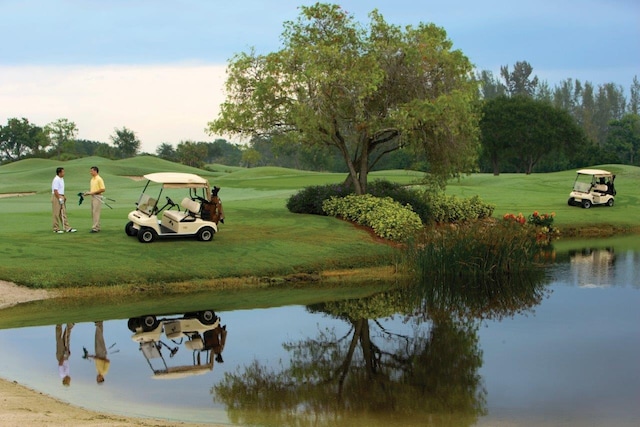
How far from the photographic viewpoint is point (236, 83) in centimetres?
3291

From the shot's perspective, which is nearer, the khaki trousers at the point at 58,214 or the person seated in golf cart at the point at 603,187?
the khaki trousers at the point at 58,214

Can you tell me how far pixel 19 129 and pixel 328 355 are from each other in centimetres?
10092

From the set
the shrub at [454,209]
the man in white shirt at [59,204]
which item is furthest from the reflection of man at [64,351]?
the shrub at [454,209]

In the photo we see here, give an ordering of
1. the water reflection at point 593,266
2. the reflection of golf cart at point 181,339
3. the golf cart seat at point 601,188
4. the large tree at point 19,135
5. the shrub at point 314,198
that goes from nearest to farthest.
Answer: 1. the reflection of golf cart at point 181,339
2. the water reflection at point 593,266
3. the shrub at point 314,198
4. the golf cart seat at point 601,188
5. the large tree at point 19,135

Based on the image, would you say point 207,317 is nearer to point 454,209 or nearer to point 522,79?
point 454,209

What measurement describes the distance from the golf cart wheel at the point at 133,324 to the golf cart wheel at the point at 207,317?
1.39 m

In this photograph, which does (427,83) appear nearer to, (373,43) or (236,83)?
(373,43)

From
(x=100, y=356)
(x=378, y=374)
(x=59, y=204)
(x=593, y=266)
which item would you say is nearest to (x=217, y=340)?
(x=100, y=356)

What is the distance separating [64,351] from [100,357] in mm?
902

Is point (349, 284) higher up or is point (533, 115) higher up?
point (533, 115)

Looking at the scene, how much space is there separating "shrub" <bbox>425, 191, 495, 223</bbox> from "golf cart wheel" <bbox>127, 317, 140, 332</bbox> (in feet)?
56.9

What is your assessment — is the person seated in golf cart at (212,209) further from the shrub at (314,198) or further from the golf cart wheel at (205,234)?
the shrub at (314,198)

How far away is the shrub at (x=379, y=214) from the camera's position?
29109 mm

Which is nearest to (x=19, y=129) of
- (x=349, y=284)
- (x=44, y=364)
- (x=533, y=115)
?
(x=533, y=115)
